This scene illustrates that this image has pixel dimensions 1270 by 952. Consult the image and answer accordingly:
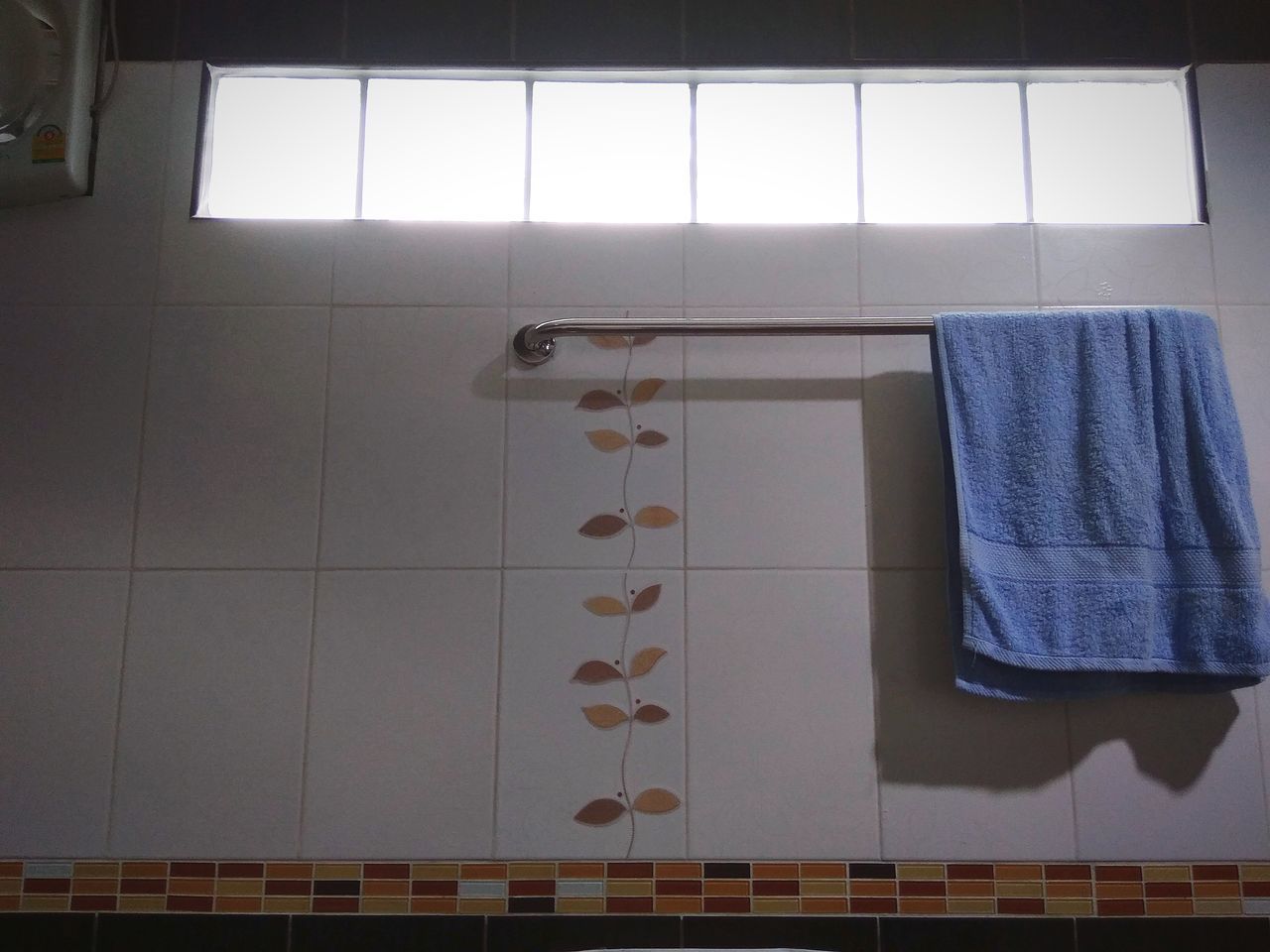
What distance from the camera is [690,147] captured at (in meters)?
1.33

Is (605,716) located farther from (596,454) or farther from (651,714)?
(596,454)

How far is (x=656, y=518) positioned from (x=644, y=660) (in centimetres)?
19

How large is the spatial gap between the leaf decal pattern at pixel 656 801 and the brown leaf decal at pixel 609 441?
0.45 m

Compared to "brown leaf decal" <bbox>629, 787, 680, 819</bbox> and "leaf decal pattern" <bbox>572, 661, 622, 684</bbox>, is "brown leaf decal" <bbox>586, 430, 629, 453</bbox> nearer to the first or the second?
"leaf decal pattern" <bbox>572, 661, 622, 684</bbox>

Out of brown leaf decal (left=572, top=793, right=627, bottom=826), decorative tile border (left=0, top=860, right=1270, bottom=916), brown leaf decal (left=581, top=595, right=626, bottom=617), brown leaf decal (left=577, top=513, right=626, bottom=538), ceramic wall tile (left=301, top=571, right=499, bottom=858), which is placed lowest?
decorative tile border (left=0, top=860, right=1270, bottom=916)

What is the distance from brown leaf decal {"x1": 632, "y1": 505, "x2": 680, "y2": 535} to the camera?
3.84 ft

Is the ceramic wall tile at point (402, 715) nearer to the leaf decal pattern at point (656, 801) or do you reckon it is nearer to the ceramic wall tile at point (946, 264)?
the leaf decal pattern at point (656, 801)

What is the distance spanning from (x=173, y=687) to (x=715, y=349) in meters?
0.85

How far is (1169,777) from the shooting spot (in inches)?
44.1

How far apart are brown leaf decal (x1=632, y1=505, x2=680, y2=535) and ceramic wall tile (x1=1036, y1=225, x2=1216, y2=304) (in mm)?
612

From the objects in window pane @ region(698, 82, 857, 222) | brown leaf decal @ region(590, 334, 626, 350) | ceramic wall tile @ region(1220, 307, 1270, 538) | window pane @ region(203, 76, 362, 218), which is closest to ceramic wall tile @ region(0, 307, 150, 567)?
window pane @ region(203, 76, 362, 218)

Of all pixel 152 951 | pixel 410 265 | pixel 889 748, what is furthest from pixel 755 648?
pixel 152 951

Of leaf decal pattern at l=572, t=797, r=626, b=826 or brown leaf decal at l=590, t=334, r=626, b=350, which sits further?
brown leaf decal at l=590, t=334, r=626, b=350

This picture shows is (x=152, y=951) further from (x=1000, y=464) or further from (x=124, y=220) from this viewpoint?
(x=1000, y=464)
